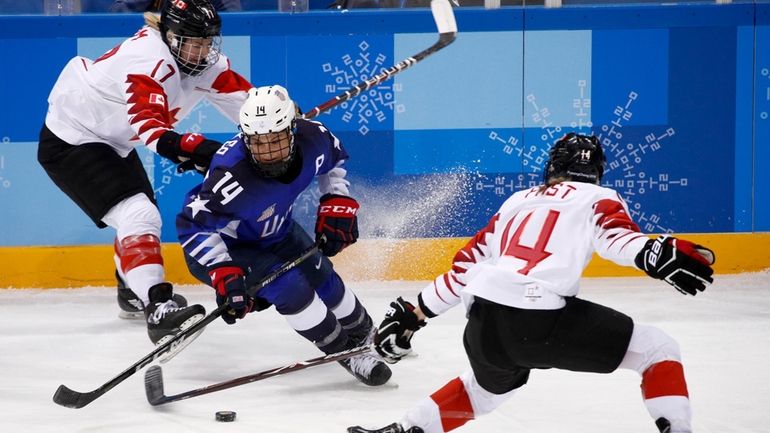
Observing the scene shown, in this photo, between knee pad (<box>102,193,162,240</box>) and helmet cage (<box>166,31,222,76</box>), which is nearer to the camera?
knee pad (<box>102,193,162,240</box>)

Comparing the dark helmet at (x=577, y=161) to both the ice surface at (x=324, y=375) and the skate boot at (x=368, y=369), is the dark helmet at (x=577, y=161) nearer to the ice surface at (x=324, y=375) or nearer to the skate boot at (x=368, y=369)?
the ice surface at (x=324, y=375)

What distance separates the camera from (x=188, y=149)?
377 cm

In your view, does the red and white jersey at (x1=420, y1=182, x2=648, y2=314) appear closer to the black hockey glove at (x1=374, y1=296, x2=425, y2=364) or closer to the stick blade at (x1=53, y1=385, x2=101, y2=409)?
the black hockey glove at (x1=374, y1=296, x2=425, y2=364)

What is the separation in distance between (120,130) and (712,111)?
2.79 m

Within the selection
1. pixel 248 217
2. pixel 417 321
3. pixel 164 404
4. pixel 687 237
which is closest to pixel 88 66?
pixel 248 217

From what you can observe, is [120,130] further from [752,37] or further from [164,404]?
[752,37]

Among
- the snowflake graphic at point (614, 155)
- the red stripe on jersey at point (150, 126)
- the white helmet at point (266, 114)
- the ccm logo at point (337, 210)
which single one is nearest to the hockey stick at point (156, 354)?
the ccm logo at point (337, 210)

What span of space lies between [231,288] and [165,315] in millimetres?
444

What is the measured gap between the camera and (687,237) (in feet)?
17.7

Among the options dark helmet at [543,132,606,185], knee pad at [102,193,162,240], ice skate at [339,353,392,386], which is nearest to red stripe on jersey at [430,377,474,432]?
dark helmet at [543,132,606,185]

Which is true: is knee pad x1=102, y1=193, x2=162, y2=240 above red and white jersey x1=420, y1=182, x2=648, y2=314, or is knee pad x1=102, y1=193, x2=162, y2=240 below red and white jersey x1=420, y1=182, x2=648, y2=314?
below

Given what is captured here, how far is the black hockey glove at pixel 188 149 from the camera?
12.4ft

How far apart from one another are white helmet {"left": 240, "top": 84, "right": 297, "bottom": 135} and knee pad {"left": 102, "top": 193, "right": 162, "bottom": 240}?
0.78m

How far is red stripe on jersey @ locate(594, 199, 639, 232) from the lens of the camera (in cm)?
243
